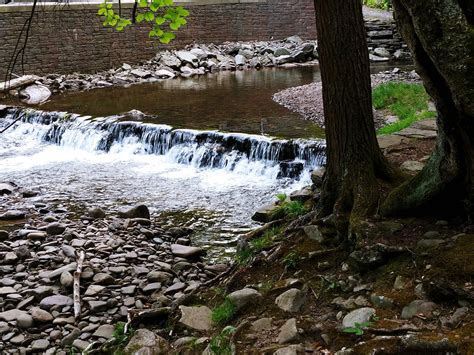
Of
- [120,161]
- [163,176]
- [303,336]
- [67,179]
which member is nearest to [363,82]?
[303,336]

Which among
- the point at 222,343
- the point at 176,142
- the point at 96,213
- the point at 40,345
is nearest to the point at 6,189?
the point at 96,213

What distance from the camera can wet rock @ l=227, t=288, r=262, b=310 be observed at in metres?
3.66

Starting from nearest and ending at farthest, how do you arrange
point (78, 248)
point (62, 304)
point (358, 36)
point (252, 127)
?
point (358, 36)
point (62, 304)
point (78, 248)
point (252, 127)

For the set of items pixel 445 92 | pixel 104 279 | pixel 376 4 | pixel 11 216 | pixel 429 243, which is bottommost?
pixel 11 216

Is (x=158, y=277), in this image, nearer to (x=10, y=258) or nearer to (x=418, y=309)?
(x=10, y=258)

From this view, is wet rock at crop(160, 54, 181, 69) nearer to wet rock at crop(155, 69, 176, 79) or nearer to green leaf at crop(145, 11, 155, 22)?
wet rock at crop(155, 69, 176, 79)

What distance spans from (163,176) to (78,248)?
368 centimetres

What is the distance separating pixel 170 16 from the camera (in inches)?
172

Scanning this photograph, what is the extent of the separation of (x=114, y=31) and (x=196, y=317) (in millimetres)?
18705

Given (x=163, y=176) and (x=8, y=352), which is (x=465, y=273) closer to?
(x=8, y=352)

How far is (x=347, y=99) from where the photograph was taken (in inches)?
161

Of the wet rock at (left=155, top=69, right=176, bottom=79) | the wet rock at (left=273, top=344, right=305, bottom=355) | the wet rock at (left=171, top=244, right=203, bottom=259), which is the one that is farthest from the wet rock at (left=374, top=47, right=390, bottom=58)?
the wet rock at (left=273, top=344, right=305, bottom=355)

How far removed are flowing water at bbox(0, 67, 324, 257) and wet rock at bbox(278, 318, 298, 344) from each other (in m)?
3.06

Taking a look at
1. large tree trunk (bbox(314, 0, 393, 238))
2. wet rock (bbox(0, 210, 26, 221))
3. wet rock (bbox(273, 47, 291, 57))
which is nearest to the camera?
large tree trunk (bbox(314, 0, 393, 238))
